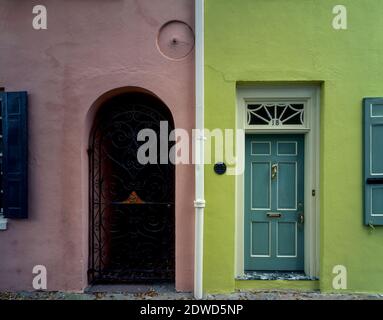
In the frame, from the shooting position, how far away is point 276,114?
4.62 m

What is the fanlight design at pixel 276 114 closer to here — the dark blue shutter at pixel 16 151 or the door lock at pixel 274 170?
the door lock at pixel 274 170

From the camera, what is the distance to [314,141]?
456 centimetres

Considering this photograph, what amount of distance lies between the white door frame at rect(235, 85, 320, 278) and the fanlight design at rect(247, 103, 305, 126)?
79 mm

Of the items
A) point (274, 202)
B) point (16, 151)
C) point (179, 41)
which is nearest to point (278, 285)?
point (274, 202)

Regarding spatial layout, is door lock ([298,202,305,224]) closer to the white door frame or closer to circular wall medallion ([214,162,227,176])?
the white door frame

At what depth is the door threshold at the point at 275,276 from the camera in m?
4.50

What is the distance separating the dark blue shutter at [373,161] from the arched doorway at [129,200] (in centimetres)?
287

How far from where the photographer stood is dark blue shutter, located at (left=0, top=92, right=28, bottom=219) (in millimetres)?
4402

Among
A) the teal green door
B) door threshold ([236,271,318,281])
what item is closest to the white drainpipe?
door threshold ([236,271,318,281])

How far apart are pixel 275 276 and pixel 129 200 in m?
2.56

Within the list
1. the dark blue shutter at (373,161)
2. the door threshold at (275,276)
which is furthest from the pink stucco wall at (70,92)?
the dark blue shutter at (373,161)

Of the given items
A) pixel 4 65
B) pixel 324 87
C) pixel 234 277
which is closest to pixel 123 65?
pixel 4 65

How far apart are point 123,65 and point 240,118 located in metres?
1.93

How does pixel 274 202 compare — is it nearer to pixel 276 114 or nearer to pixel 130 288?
pixel 276 114
